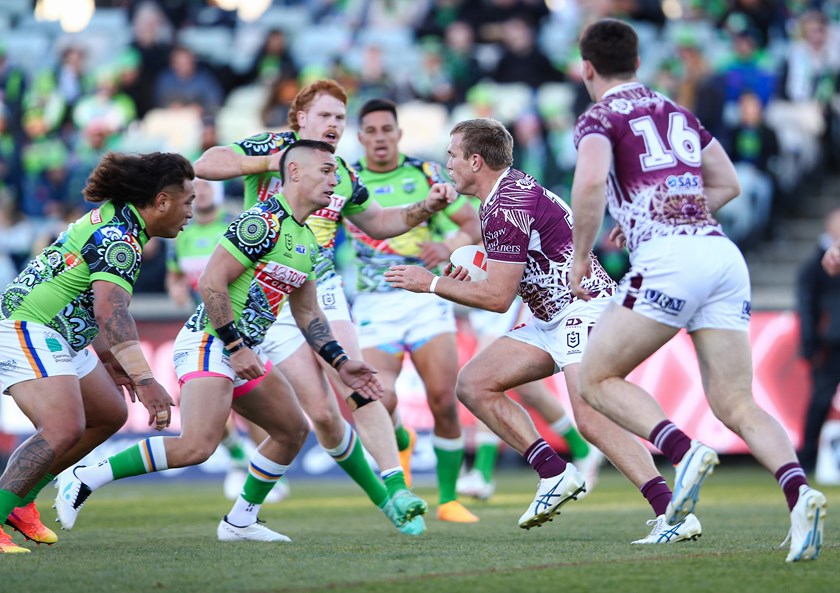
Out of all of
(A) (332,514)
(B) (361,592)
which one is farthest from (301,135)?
(B) (361,592)

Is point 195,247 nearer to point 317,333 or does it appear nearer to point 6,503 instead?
point 317,333

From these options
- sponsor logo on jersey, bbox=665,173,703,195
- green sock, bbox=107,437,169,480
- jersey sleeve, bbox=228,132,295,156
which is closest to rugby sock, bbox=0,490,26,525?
green sock, bbox=107,437,169,480

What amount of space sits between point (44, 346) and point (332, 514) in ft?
12.3

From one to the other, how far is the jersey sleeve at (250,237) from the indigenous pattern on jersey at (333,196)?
109 centimetres

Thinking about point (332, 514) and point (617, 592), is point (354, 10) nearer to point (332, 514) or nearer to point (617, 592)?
point (332, 514)

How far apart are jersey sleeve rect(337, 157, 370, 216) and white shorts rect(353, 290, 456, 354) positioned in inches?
52.3

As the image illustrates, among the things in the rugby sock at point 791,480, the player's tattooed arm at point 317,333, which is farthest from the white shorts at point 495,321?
the rugby sock at point 791,480

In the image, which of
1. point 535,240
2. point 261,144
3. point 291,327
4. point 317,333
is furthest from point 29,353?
point 535,240

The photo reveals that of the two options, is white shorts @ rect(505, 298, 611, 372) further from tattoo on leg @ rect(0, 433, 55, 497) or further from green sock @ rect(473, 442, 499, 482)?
green sock @ rect(473, 442, 499, 482)

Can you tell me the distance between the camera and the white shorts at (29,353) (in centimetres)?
707

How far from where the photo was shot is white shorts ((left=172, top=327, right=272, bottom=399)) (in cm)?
729

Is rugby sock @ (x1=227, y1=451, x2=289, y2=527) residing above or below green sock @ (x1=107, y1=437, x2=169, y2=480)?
below

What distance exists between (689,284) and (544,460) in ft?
5.89

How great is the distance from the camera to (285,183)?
7.57m
